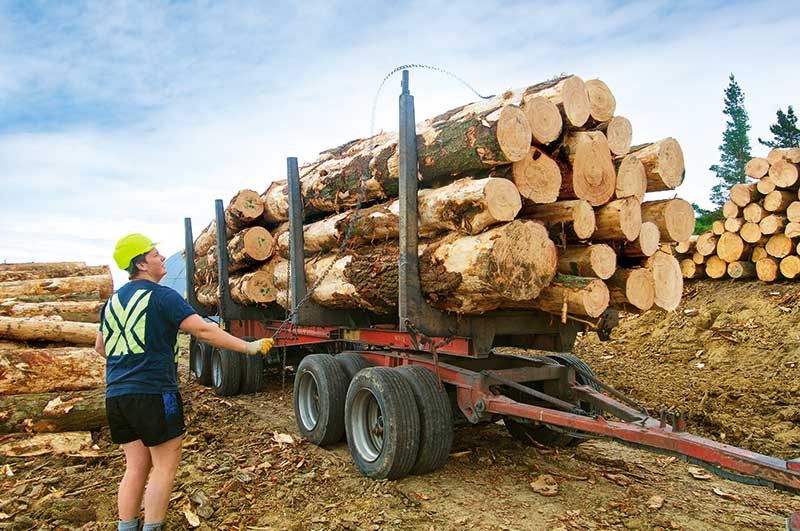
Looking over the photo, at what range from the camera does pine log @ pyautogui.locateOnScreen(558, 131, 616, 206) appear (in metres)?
4.72

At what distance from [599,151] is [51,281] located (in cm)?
896

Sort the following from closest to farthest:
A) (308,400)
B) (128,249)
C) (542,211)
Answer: (128,249) → (542,211) → (308,400)

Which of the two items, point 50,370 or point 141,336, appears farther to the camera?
point 50,370

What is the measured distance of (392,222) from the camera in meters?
5.53

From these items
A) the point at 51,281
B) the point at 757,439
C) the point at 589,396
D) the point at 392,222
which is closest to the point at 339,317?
the point at 392,222

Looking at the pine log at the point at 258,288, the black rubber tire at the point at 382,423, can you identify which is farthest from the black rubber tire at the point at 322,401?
the pine log at the point at 258,288

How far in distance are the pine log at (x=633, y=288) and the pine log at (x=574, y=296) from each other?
0.32 metres

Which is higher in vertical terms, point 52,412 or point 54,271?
point 54,271

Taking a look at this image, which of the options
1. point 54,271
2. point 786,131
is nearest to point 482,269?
point 54,271

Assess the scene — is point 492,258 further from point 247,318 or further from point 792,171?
point 792,171

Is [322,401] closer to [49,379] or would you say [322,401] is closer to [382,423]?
[382,423]

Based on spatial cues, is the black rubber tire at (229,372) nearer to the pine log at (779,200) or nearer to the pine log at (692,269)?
the pine log at (692,269)

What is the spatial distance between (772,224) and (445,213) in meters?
8.53

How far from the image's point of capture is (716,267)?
11578 mm
